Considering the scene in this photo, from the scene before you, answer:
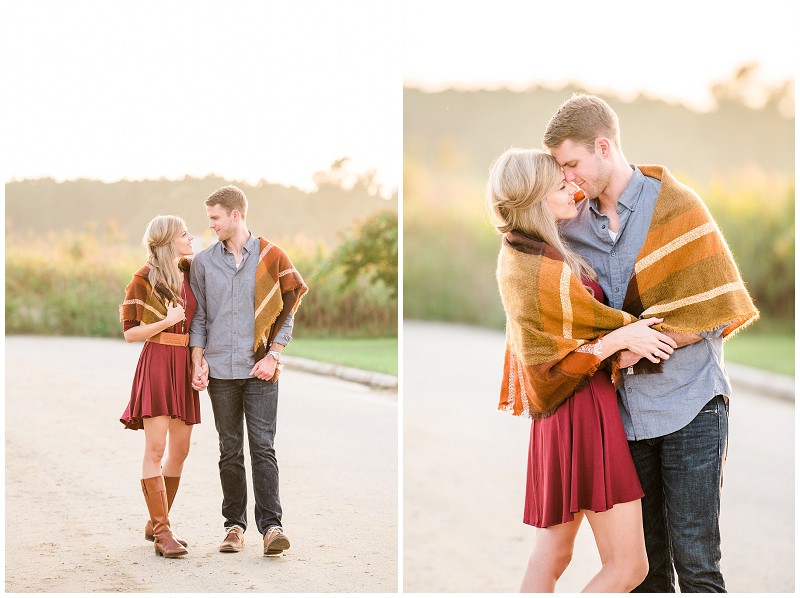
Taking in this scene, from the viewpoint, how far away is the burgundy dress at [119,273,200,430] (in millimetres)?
3348

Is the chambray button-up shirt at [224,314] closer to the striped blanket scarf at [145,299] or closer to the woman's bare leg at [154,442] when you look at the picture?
the striped blanket scarf at [145,299]

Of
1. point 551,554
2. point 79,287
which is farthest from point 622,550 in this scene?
point 79,287

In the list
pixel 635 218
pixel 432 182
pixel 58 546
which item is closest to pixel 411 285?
A: pixel 432 182

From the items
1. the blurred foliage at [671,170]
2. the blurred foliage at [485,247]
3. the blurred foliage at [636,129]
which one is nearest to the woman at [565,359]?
the blurred foliage at [636,129]

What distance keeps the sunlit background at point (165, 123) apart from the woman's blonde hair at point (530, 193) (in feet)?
4.43

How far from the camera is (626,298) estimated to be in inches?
103

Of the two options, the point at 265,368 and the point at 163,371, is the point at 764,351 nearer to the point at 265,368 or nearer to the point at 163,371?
the point at 265,368

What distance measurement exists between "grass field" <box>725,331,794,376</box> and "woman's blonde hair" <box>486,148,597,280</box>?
6.45 metres

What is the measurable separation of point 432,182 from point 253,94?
523cm

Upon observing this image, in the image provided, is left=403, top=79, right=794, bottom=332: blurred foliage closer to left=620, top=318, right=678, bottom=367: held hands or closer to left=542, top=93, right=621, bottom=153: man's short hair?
left=542, top=93, right=621, bottom=153: man's short hair

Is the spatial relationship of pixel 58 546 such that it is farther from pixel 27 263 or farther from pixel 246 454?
pixel 27 263

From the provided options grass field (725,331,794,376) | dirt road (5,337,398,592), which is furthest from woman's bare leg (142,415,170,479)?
grass field (725,331,794,376)

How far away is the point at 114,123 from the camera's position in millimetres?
3854

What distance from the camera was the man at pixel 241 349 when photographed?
3.36m
